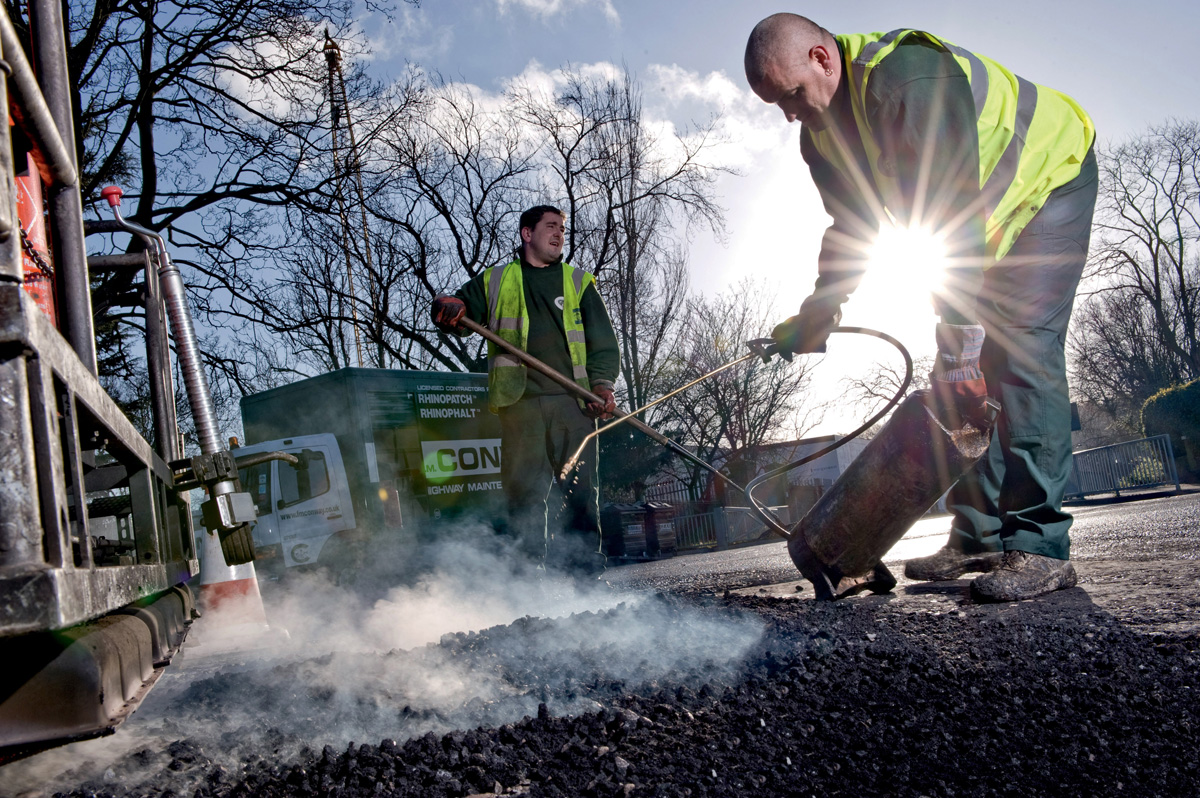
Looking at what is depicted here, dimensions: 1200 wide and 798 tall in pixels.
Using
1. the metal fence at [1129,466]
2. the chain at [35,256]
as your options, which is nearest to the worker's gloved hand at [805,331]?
the chain at [35,256]

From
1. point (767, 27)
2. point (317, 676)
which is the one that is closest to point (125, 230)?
point (317, 676)

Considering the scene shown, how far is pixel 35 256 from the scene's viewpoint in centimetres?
176

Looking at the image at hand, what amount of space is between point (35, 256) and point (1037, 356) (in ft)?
9.97

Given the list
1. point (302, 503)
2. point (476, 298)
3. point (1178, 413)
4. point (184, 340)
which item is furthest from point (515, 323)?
point (1178, 413)

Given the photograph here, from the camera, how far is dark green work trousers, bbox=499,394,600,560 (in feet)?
14.6

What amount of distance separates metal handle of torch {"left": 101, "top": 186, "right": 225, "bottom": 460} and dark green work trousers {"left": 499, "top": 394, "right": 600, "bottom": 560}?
6.63 feet

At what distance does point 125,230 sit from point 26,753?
220 centimetres

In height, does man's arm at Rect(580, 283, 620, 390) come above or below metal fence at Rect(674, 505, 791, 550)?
above

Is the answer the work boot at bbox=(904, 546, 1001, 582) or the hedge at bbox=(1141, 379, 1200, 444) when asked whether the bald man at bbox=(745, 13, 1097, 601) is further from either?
the hedge at bbox=(1141, 379, 1200, 444)

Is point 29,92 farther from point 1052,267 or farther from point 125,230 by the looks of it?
point 1052,267

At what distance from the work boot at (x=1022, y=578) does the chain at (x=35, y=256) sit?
2.85 m

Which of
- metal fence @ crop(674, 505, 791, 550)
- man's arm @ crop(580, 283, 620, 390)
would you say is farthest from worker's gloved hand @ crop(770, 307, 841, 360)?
metal fence @ crop(674, 505, 791, 550)

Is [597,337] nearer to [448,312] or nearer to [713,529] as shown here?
[448,312]

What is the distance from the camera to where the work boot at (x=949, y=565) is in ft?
11.1
